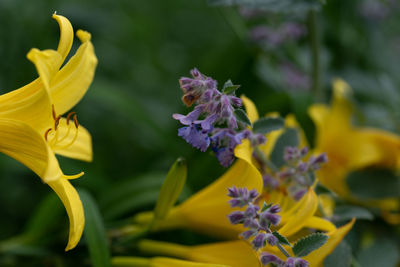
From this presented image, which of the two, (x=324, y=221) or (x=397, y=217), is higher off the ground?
(x=324, y=221)

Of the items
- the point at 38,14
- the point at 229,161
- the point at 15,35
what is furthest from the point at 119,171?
the point at 229,161

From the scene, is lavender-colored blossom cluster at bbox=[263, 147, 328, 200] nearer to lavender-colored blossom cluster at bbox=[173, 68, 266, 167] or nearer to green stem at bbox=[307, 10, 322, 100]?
lavender-colored blossom cluster at bbox=[173, 68, 266, 167]

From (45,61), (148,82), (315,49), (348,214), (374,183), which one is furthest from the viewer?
(148,82)

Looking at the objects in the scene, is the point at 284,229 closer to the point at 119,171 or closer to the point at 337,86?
the point at 337,86

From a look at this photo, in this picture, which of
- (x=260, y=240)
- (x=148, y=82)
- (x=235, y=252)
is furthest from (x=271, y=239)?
(x=148, y=82)

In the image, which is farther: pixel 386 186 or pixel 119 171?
pixel 119 171

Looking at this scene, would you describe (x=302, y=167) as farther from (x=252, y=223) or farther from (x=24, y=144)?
(x=24, y=144)

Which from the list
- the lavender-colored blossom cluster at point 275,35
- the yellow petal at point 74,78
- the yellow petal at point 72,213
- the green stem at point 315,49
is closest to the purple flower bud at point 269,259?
the yellow petal at point 72,213
